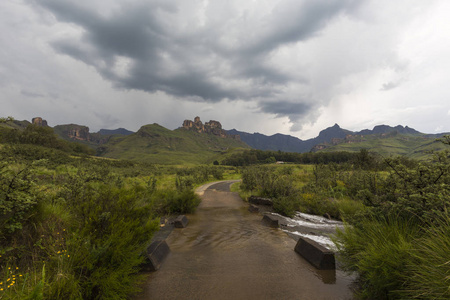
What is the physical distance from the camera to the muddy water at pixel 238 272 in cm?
426

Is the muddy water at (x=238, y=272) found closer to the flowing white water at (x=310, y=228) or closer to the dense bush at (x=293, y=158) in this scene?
the flowing white water at (x=310, y=228)

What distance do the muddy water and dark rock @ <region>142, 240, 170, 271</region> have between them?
0.16m

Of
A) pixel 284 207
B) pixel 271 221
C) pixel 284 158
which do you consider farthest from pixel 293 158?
pixel 271 221

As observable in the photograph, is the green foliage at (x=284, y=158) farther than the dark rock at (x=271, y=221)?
Yes

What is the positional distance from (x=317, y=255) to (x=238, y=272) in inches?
92.4

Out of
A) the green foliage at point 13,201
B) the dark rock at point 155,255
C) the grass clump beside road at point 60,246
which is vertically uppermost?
the green foliage at point 13,201

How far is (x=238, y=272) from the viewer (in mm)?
5129

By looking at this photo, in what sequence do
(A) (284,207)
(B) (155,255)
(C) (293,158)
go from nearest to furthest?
1. (B) (155,255)
2. (A) (284,207)
3. (C) (293,158)

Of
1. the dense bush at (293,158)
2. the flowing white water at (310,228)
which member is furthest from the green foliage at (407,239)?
the dense bush at (293,158)

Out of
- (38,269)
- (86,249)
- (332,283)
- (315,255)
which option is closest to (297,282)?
(332,283)

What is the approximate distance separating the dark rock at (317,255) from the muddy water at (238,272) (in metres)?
0.16

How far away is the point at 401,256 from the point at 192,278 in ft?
14.5

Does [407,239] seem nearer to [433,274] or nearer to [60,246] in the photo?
[433,274]

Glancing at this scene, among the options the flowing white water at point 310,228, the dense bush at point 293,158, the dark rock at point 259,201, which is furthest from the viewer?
the dense bush at point 293,158
